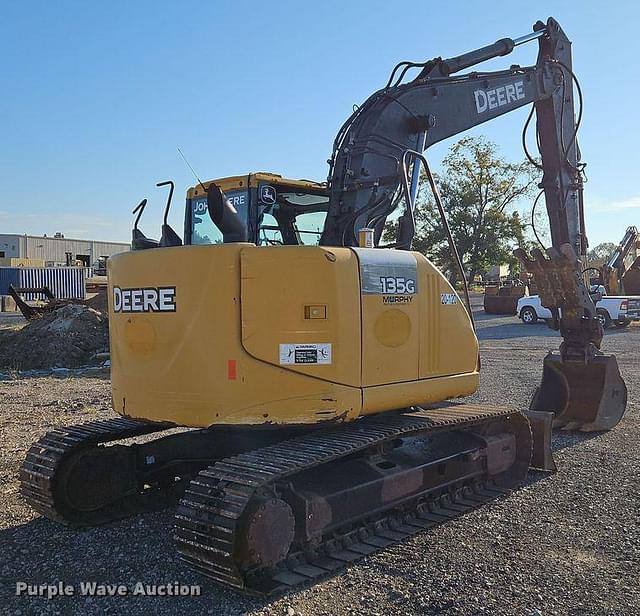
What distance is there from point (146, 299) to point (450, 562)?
2.75 meters

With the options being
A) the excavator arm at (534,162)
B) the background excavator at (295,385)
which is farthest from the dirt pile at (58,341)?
the excavator arm at (534,162)

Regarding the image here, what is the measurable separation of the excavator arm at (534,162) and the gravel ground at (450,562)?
1.63m

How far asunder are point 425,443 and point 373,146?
2684mm

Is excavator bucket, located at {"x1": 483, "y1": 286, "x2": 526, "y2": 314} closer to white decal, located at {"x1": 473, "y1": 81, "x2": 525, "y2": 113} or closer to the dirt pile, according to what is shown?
the dirt pile

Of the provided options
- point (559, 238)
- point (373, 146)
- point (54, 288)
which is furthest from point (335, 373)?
point (54, 288)

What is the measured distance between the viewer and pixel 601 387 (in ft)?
28.3

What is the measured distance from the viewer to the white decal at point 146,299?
5016 mm

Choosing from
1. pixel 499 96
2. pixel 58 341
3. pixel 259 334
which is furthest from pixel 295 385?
pixel 58 341

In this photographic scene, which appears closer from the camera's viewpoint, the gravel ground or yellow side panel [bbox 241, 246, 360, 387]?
the gravel ground

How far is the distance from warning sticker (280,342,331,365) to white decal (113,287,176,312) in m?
0.84

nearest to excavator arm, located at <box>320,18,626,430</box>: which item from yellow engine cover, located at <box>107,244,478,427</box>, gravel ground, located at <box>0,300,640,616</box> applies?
yellow engine cover, located at <box>107,244,478,427</box>

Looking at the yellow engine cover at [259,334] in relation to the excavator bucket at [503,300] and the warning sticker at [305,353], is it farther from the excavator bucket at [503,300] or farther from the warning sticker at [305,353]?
the excavator bucket at [503,300]

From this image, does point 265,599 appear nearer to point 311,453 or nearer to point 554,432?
point 311,453

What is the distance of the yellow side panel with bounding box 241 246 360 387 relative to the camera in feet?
15.8
